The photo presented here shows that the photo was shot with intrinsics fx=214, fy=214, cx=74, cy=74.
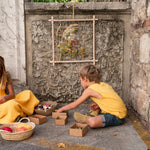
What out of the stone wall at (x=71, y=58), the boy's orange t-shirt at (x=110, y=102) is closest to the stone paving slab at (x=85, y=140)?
the boy's orange t-shirt at (x=110, y=102)

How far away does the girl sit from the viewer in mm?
2807

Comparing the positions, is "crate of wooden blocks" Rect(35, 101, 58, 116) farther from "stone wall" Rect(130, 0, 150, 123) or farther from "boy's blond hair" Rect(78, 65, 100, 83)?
"stone wall" Rect(130, 0, 150, 123)

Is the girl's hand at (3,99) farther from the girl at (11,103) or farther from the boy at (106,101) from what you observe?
the boy at (106,101)

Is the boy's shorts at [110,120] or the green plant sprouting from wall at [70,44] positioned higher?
the green plant sprouting from wall at [70,44]

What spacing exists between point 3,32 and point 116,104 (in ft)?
7.32

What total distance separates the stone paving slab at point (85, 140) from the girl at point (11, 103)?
401 mm

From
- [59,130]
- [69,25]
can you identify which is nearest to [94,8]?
[69,25]

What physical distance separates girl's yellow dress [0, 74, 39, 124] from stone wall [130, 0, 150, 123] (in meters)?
1.55

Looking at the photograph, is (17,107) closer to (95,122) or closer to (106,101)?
(95,122)

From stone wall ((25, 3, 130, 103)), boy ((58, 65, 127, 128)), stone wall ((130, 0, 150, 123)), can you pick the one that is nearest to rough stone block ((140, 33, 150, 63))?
stone wall ((130, 0, 150, 123))

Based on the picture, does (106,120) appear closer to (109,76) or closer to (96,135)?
(96,135)

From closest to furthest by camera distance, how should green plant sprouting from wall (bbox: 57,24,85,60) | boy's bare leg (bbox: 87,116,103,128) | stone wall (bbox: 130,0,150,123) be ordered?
boy's bare leg (bbox: 87,116,103,128), stone wall (bbox: 130,0,150,123), green plant sprouting from wall (bbox: 57,24,85,60)

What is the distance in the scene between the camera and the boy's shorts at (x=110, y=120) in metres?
2.66

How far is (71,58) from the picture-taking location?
12.2ft
